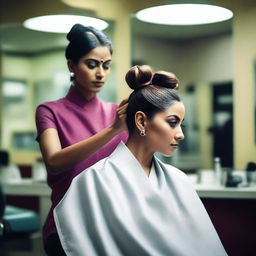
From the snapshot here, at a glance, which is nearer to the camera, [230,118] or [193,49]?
[230,118]

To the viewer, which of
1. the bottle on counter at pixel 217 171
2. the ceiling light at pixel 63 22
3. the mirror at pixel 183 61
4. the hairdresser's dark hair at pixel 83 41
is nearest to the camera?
the hairdresser's dark hair at pixel 83 41

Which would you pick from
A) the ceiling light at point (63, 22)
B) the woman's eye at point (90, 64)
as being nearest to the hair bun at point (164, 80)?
the woman's eye at point (90, 64)

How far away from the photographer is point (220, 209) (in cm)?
281

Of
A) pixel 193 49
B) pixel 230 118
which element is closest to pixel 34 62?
pixel 193 49

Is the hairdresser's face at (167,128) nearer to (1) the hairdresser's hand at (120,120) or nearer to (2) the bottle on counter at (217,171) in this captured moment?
(1) the hairdresser's hand at (120,120)

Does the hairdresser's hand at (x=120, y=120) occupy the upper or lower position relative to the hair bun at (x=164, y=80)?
lower

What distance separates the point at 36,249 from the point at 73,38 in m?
3.02

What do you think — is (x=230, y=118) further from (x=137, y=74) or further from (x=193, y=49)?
(x=137, y=74)

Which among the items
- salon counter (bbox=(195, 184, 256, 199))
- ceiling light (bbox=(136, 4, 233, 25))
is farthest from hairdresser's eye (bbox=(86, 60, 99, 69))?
ceiling light (bbox=(136, 4, 233, 25))

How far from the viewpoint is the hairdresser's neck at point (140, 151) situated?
5.66 ft

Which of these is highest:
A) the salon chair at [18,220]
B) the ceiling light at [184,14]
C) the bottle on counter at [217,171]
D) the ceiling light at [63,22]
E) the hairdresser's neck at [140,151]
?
the ceiling light at [184,14]

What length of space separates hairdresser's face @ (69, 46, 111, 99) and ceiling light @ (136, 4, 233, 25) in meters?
1.39

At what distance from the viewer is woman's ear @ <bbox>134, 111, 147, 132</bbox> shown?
168 centimetres

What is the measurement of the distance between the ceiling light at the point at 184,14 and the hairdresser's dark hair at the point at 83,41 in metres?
1.35
